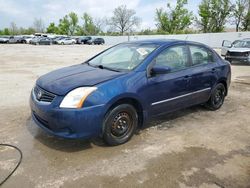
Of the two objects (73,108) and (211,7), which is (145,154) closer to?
(73,108)

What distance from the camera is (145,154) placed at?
3.42 meters

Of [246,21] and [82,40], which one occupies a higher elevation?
[246,21]

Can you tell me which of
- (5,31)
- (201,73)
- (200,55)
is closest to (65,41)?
(5,31)

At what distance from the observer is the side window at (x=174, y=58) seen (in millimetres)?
4095

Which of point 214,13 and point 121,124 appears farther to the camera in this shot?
point 214,13

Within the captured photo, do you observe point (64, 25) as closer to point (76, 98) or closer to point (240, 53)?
point (240, 53)

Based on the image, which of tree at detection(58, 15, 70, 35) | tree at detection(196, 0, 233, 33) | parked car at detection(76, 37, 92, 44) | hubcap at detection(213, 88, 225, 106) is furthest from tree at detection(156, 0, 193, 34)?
hubcap at detection(213, 88, 225, 106)

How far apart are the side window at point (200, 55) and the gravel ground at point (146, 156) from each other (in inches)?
45.3

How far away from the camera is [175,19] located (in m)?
53.8

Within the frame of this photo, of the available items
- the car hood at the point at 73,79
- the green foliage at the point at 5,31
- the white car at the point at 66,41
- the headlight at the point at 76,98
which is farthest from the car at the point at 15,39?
the headlight at the point at 76,98

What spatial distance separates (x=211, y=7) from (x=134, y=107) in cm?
4866

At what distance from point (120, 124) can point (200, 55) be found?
2.39 meters

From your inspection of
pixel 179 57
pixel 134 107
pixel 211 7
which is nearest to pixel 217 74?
pixel 179 57

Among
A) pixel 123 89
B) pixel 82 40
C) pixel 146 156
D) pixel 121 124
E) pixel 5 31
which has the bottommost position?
pixel 146 156
